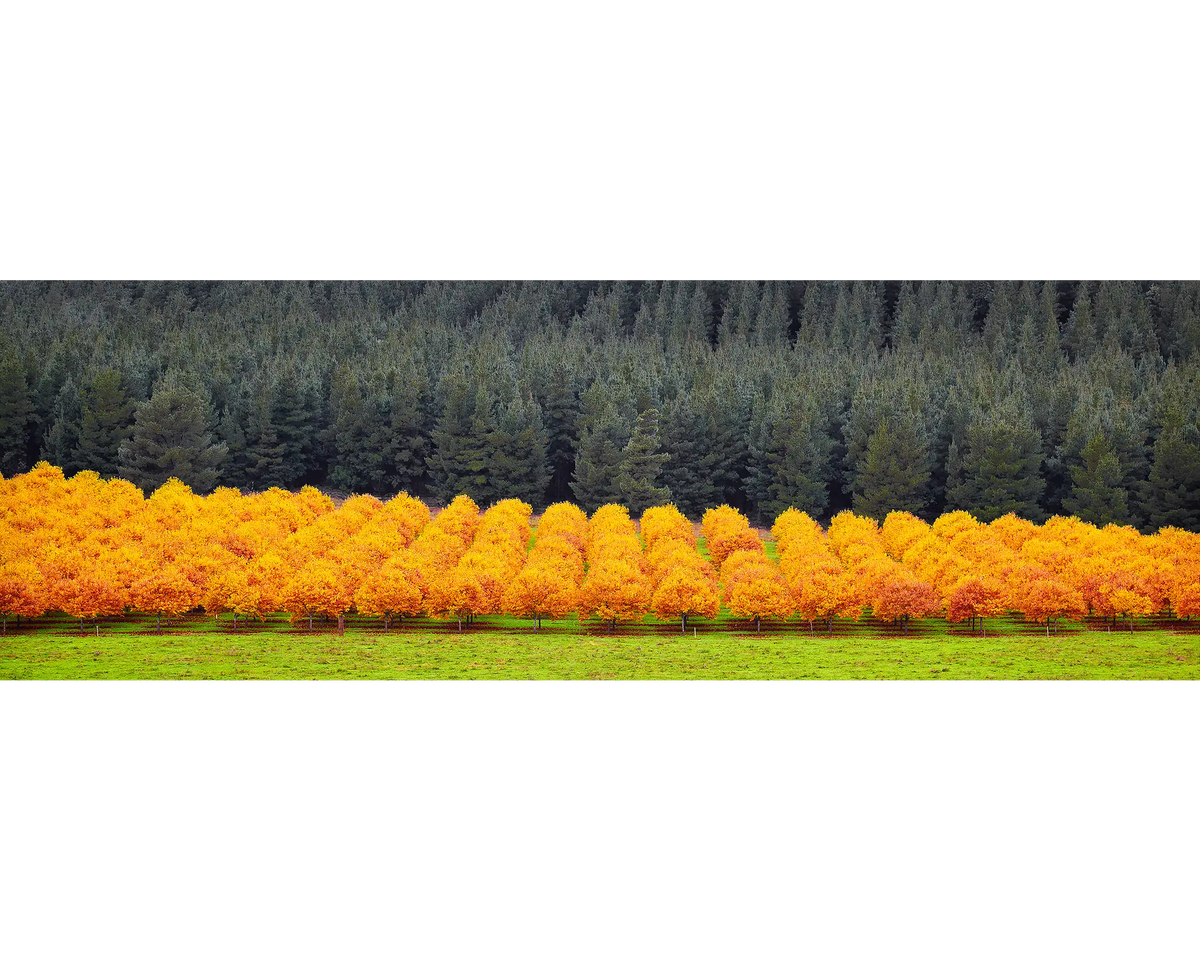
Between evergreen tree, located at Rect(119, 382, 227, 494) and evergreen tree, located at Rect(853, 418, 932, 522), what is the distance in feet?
99.9

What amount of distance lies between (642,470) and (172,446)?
22032 millimetres

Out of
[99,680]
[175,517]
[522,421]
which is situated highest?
[522,421]

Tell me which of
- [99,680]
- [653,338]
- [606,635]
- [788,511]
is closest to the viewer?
[99,680]

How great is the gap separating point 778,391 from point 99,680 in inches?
1827

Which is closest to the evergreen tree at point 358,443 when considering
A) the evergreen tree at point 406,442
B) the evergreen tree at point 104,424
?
the evergreen tree at point 406,442

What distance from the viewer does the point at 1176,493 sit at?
161 feet

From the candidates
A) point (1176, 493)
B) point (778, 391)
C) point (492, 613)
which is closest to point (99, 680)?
point (492, 613)

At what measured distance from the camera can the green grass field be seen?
3666 cm

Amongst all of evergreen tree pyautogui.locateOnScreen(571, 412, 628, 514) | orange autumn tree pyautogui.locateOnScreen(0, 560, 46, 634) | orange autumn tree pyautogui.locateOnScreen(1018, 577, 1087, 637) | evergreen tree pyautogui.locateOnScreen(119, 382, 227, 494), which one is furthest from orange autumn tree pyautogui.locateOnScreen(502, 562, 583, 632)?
evergreen tree pyautogui.locateOnScreen(119, 382, 227, 494)

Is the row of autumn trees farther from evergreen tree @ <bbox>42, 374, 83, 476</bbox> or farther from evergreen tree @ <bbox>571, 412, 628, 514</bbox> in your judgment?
evergreen tree @ <bbox>571, 412, 628, 514</bbox>

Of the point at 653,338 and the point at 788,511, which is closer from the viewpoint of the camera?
the point at 788,511

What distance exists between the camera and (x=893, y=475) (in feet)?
186

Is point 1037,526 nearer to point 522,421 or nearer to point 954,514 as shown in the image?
point 954,514

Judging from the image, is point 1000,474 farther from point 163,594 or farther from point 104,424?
point 104,424
